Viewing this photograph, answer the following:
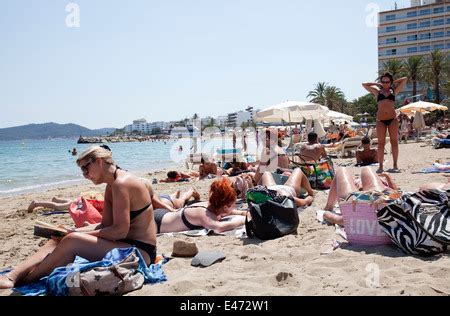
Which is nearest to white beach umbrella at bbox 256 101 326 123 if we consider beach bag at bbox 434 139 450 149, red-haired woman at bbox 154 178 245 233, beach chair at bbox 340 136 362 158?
beach chair at bbox 340 136 362 158

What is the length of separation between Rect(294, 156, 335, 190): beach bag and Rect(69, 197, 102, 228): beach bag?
330 centimetres

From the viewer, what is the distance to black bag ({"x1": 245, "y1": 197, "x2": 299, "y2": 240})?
4.04 m

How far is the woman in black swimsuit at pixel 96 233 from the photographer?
9.75ft

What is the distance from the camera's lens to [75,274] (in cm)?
269

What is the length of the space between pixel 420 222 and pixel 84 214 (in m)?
3.37

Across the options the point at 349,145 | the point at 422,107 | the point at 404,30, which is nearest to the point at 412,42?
the point at 404,30

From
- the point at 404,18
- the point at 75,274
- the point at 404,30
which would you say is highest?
the point at 404,18

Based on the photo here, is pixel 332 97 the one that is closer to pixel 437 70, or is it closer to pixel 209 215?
pixel 437 70

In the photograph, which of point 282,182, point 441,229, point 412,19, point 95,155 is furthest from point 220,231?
point 412,19

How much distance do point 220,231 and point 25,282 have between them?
202 centimetres

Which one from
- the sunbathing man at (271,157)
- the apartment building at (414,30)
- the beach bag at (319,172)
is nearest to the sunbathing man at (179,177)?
the sunbathing man at (271,157)

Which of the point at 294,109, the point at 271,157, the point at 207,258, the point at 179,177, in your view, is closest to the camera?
the point at 207,258
